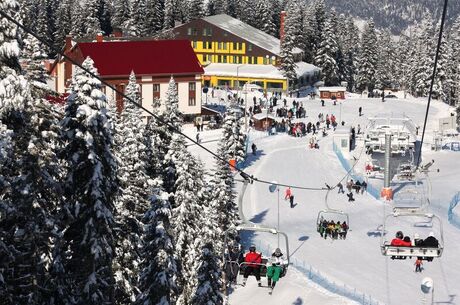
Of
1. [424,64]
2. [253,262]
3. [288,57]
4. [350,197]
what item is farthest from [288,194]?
[424,64]

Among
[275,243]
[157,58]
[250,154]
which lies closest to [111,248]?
[275,243]

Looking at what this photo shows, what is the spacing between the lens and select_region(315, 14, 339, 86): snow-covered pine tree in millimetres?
108125

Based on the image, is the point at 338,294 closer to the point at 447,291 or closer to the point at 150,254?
the point at 447,291

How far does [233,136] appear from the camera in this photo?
5875 cm

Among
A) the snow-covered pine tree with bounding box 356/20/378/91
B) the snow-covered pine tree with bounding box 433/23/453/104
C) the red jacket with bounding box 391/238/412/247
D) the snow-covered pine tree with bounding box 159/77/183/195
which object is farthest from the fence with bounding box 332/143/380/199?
the snow-covered pine tree with bounding box 356/20/378/91

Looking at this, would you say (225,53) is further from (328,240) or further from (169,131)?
(169,131)

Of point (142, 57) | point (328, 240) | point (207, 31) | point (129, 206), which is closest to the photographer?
point (129, 206)

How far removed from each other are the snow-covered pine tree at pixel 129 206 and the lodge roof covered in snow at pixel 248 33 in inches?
2866

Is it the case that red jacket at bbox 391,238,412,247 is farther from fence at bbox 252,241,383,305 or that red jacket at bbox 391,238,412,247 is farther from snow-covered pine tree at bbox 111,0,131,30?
snow-covered pine tree at bbox 111,0,131,30

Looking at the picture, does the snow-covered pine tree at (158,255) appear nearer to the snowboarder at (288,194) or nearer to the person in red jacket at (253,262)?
the person in red jacket at (253,262)

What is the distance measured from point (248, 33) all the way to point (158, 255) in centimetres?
8842

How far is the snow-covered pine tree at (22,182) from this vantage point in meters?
16.3

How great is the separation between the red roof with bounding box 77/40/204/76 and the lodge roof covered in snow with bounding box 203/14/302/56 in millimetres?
26428

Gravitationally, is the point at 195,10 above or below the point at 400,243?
above
